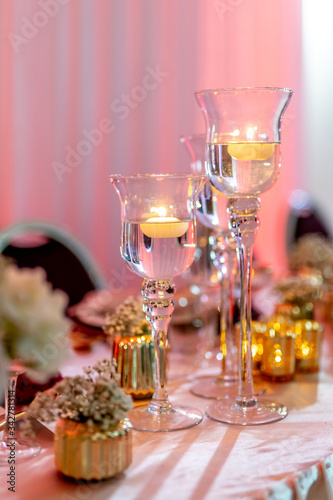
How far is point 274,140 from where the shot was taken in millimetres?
1013

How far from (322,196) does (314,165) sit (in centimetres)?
22

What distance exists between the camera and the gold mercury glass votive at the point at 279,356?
1.21 m

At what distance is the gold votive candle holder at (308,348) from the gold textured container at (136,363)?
320 mm

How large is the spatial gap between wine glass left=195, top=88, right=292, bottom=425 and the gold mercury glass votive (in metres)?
0.16

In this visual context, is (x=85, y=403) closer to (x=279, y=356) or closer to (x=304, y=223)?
(x=279, y=356)

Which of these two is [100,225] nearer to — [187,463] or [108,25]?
[108,25]

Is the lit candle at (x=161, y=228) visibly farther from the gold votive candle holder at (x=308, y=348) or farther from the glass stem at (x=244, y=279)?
the gold votive candle holder at (x=308, y=348)

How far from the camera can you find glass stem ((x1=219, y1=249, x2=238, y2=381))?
1.25m

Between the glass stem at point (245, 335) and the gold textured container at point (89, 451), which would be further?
the glass stem at point (245, 335)

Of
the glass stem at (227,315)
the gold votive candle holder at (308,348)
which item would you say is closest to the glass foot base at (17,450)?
the glass stem at (227,315)

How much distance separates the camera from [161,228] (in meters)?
0.95

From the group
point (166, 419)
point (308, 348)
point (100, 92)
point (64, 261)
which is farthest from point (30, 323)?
point (100, 92)

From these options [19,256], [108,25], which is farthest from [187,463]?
[108,25]

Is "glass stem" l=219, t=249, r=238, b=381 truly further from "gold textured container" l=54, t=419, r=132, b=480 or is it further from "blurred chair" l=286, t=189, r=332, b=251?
"blurred chair" l=286, t=189, r=332, b=251
